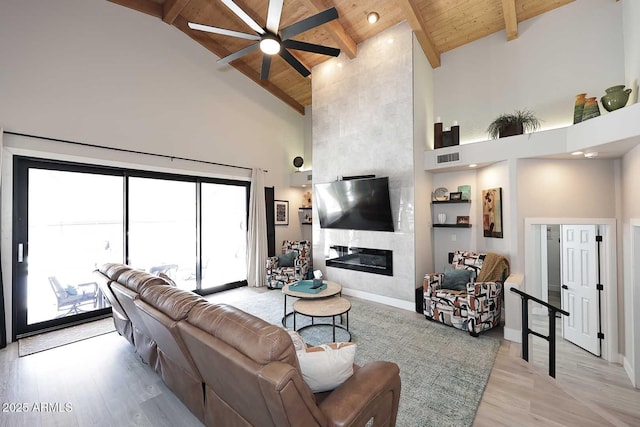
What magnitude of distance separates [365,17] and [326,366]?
208 inches

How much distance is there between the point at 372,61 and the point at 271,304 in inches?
191

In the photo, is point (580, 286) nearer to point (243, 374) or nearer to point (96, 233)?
point (243, 374)

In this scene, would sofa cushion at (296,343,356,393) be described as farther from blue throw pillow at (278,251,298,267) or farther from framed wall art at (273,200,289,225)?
framed wall art at (273,200,289,225)

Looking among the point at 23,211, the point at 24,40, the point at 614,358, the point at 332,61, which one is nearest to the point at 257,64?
the point at 332,61

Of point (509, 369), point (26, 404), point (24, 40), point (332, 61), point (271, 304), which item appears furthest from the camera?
point (332, 61)

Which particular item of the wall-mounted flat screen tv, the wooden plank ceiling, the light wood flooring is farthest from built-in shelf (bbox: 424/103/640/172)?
the light wood flooring

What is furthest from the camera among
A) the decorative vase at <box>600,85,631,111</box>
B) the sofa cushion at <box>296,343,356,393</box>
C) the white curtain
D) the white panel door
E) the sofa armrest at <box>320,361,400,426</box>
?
the white curtain

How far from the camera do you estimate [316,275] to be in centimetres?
384

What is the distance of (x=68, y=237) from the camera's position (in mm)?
3887

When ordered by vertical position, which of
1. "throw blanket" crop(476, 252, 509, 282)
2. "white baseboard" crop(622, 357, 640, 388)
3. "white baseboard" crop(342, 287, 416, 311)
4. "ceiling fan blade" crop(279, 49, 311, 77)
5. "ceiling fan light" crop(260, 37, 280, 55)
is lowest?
"white baseboard" crop(622, 357, 640, 388)

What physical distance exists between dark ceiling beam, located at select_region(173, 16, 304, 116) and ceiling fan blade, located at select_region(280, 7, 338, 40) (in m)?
2.92

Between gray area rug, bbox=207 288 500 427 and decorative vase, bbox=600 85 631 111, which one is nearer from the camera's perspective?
gray area rug, bbox=207 288 500 427

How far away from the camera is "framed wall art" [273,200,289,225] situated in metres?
6.57

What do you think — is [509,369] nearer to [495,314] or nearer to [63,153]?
[495,314]
